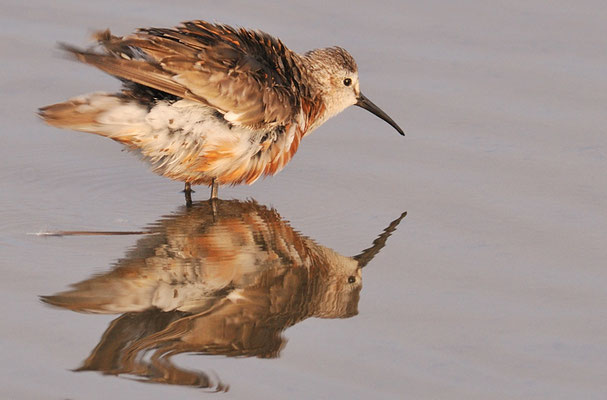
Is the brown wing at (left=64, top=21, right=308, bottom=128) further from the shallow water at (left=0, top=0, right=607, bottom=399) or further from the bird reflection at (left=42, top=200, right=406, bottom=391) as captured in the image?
the bird reflection at (left=42, top=200, right=406, bottom=391)

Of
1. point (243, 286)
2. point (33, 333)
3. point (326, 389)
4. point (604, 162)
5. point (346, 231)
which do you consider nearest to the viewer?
point (326, 389)

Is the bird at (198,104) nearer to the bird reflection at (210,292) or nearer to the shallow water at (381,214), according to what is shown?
the shallow water at (381,214)

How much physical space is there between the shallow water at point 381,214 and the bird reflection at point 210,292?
0.03m

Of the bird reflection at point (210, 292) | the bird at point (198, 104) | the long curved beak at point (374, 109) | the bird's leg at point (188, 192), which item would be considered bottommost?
the bird reflection at point (210, 292)

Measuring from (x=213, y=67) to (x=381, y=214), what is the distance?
5.45 feet

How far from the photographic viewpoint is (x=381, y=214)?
8742 millimetres

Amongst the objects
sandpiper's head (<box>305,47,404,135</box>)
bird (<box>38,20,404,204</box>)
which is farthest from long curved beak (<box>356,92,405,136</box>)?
bird (<box>38,20,404,204</box>)

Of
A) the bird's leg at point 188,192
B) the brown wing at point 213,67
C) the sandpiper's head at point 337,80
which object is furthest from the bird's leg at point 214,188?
the sandpiper's head at point 337,80

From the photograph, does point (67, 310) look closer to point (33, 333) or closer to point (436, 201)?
point (33, 333)

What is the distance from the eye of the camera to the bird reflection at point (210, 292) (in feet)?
21.3

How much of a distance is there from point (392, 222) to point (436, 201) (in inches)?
19.1

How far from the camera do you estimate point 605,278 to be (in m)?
7.69

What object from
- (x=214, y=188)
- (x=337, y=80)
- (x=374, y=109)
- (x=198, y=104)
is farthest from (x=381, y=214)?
(x=337, y=80)

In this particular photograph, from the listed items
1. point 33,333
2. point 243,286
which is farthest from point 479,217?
point 33,333
